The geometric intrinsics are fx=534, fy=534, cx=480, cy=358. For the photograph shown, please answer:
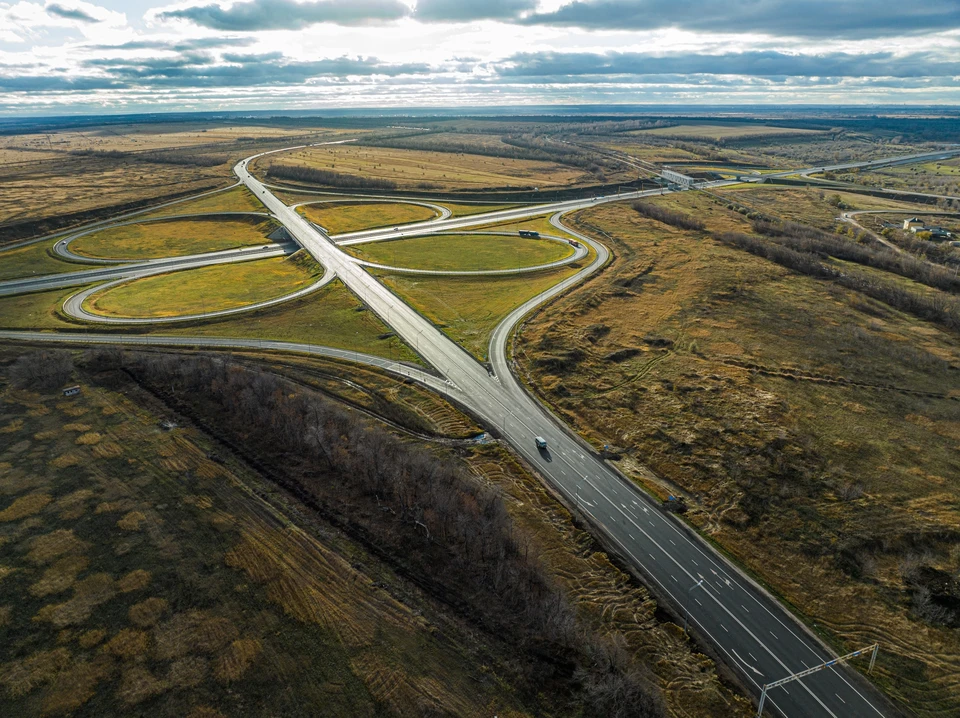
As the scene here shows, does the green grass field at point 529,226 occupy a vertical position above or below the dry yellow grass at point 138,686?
above

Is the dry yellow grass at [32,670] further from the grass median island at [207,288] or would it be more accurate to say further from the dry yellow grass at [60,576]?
the grass median island at [207,288]

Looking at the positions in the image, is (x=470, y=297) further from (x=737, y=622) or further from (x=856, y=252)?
(x=856, y=252)

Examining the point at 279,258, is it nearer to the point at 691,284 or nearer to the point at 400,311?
the point at 400,311

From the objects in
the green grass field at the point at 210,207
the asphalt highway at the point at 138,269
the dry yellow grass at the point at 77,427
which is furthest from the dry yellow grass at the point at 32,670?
the green grass field at the point at 210,207

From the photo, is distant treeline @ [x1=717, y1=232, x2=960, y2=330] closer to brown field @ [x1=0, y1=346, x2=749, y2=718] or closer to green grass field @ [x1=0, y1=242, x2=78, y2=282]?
brown field @ [x1=0, y1=346, x2=749, y2=718]

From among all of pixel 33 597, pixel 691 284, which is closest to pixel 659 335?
pixel 691 284

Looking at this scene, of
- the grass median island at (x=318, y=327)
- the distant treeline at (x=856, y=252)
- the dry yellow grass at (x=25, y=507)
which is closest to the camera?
the dry yellow grass at (x=25, y=507)

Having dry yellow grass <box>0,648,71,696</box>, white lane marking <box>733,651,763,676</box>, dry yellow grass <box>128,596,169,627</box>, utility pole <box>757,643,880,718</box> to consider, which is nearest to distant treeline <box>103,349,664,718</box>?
utility pole <box>757,643,880,718</box>
